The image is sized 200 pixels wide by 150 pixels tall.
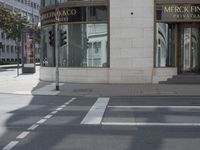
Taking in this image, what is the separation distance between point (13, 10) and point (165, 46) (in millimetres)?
79053

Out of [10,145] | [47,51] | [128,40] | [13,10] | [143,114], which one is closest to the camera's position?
[10,145]

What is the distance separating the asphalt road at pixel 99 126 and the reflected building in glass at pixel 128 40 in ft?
34.8

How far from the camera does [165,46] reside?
28828 mm

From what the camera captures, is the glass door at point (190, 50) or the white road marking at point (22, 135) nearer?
the white road marking at point (22, 135)

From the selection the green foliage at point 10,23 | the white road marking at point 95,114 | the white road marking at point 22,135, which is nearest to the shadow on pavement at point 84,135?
the white road marking at point 22,135

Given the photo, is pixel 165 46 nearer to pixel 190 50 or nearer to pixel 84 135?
pixel 190 50

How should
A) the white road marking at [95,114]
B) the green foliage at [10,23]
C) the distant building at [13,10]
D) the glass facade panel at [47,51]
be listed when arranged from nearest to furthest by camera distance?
the white road marking at [95,114], the glass facade panel at [47,51], the green foliage at [10,23], the distant building at [13,10]

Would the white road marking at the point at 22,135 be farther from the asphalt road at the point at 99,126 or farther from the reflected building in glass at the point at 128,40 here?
the reflected building in glass at the point at 128,40

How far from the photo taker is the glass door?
29506 millimetres

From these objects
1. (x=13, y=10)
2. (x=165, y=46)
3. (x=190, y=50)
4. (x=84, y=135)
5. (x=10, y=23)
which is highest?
(x=13, y=10)

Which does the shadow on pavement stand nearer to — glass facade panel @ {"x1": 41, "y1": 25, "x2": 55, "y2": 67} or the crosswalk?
the crosswalk

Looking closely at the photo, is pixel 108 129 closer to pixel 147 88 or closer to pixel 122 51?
pixel 147 88

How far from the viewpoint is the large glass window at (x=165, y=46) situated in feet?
93.1

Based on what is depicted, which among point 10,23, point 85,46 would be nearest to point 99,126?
point 85,46
